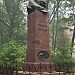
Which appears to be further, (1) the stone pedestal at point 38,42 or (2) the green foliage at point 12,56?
(2) the green foliage at point 12,56

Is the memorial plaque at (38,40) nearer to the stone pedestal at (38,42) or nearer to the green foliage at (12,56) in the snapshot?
the stone pedestal at (38,42)

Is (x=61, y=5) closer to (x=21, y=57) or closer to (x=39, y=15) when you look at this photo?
(x=21, y=57)

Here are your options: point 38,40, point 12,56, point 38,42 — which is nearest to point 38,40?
→ point 38,40

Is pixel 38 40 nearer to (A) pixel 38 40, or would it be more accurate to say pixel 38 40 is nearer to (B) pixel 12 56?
(A) pixel 38 40

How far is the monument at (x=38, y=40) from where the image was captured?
480 inches

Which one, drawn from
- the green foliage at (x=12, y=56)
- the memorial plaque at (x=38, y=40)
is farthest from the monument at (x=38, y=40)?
the green foliage at (x=12, y=56)

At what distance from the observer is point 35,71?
11406 mm

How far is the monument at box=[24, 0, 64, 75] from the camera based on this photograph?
1219 centimetres

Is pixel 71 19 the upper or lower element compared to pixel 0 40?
upper

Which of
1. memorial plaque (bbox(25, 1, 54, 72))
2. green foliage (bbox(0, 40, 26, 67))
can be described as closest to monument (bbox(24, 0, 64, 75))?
memorial plaque (bbox(25, 1, 54, 72))

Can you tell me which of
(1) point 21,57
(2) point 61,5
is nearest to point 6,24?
(2) point 61,5

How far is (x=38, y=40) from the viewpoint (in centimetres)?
1242

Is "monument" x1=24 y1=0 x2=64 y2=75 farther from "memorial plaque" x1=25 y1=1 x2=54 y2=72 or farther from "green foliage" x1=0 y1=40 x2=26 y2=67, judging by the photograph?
"green foliage" x1=0 y1=40 x2=26 y2=67

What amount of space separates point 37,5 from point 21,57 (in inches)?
257
